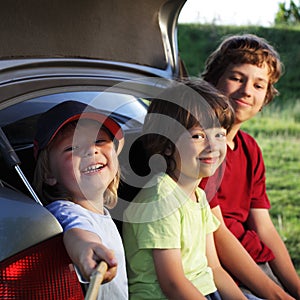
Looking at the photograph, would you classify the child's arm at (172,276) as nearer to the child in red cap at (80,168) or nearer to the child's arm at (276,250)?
the child in red cap at (80,168)

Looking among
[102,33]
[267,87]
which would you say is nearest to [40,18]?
[102,33]

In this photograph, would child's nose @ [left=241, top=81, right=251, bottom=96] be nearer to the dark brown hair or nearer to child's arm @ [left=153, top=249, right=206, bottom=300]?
the dark brown hair

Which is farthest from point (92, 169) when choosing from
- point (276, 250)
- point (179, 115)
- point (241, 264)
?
point (276, 250)

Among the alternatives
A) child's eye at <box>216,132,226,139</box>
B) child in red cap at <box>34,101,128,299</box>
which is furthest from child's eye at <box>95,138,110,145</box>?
child's eye at <box>216,132,226,139</box>

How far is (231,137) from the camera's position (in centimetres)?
304

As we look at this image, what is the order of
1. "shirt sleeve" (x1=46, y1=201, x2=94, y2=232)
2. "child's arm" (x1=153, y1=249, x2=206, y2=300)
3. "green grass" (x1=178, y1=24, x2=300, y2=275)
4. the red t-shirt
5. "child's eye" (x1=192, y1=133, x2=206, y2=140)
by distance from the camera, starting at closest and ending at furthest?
"shirt sleeve" (x1=46, y1=201, x2=94, y2=232) → "child's arm" (x1=153, y1=249, x2=206, y2=300) → "child's eye" (x1=192, y1=133, x2=206, y2=140) → the red t-shirt → "green grass" (x1=178, y1=24, x2=300, y2=275)

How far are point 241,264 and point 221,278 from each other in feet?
0.58

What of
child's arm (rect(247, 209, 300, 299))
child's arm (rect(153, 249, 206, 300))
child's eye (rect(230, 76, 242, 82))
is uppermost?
child's eye (rect(230, 76, 242, 82))

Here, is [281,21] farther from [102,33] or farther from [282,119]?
[102,33]

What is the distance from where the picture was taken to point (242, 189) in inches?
119

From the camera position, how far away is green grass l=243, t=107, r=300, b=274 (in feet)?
19.2

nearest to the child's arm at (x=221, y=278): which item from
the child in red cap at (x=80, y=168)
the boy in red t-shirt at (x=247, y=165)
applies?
the boy in red t-shirt at (x=247, y=165)

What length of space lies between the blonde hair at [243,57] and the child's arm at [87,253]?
4.92ft

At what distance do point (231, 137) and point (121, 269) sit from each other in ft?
3.36
